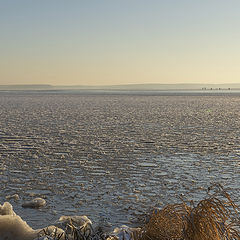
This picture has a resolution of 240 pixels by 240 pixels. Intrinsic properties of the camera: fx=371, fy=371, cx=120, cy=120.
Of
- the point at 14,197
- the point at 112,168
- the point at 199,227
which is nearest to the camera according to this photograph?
the point at 199,227

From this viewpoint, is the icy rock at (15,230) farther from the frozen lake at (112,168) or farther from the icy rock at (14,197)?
the icy rock at (14,197)

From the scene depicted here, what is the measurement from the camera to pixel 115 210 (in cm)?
779

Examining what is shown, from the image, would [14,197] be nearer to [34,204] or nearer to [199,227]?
[34,204]

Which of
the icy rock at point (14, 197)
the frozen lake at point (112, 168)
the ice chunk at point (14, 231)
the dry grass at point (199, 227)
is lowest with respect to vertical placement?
the frozen lake at point (112, 168)

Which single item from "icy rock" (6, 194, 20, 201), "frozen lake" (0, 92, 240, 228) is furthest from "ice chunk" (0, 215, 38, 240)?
"icy rock" (6, 194, 20, 201)

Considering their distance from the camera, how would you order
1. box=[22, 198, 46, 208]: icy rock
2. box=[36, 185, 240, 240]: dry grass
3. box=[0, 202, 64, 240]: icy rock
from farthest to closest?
box=[22, 198, 46, 208]: icy rock < box=[0, 202, 64, 240]: icy rock < box=[36, 185, 240, 240]: dry grass

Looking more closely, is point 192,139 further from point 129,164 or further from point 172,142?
point 129,164

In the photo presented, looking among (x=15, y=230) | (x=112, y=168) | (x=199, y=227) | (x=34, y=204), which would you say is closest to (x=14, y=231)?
(x=15, y=230)

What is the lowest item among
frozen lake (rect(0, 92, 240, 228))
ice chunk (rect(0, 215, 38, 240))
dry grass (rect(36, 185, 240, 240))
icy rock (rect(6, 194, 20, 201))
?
frozen lake (rect(0, 92, 240, 228))

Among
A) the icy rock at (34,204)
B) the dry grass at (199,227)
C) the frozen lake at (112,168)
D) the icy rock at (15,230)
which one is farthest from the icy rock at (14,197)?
Result: the dry grass at (199,227)

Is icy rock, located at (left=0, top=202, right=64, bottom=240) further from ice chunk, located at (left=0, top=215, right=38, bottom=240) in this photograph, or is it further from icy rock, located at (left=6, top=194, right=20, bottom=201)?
icy rock, located at (left=6, top=194, right=20, bottom=201)

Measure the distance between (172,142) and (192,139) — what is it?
138cm

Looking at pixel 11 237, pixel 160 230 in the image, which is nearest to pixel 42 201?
pixel 11 237

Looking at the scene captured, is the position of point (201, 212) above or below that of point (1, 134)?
above
